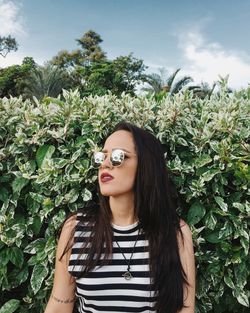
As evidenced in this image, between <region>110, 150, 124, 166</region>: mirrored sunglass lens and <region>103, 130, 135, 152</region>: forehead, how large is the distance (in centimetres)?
4

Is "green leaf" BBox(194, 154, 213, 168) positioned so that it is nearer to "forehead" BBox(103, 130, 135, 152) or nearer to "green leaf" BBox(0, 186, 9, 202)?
"forehead" BBox(103, 130, 135, 152)

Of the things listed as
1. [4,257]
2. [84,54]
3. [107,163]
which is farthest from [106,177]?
[84,54]

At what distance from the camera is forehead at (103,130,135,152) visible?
80.8 inches

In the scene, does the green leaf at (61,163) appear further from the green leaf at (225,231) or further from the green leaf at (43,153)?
the green leaf at (225,231)

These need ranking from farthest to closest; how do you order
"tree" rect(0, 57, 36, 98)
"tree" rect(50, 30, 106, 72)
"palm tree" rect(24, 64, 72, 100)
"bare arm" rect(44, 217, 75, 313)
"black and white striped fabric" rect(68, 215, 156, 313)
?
"tree" rect(50, 30, 106, 72) < "tree" rect(0, 57, 36, 98) < "palm tree" rect(24, 64, 72, 100) < "bare arm" rect(44, 217, 75, 313) < "black and white striped fabric" rect(68, 215, 156, 313)

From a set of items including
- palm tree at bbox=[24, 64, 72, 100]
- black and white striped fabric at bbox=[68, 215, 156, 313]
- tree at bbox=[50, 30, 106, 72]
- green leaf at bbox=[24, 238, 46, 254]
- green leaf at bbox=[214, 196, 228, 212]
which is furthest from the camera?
tree at bbox=[50, 30, 106, 72]

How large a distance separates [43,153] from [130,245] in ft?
2.34

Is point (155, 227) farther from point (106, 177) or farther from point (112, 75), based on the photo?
point (112, 75)

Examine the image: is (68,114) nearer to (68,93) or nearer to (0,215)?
(68,93)

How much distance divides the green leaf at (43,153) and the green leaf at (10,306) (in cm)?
75

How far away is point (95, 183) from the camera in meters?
2.38

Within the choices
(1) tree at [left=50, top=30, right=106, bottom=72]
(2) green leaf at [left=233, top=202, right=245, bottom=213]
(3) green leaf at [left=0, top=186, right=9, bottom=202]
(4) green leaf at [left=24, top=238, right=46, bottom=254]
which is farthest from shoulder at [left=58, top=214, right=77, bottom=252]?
(1) tree at [left=50, top=30, right=106, bottom=72]

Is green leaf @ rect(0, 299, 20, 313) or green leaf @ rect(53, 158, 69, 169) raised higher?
green leaf @ rect(53, 158, 69, 169)

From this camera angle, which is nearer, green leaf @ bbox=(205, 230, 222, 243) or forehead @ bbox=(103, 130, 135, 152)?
forehead @ bbox=(103, 130, 135, 152)
